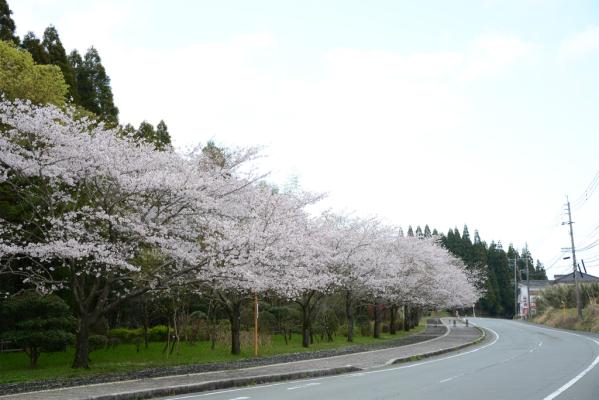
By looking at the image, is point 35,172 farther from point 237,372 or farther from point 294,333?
point 294,333

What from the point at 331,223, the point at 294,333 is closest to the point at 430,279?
the point at 294,333

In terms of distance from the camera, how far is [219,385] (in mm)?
13633

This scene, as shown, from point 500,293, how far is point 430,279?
64.5 metres

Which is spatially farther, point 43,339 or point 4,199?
point 4,199

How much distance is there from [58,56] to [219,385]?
22386mm

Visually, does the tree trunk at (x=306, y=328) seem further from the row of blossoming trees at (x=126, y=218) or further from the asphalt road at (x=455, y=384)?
the asphalt road at (x=455, y=384)

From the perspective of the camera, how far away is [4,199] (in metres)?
21.5

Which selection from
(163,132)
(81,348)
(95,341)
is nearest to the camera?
(81,348)

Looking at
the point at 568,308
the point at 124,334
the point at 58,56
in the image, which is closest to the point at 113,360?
the point at 124,334

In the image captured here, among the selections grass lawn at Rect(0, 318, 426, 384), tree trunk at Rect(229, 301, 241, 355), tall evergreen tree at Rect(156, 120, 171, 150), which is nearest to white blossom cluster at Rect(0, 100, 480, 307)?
tree trunk at Rect(229, 301, 241, 355)

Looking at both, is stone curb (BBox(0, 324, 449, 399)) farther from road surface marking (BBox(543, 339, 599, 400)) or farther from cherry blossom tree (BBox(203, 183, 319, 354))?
road surface marking (BBox(543, 339, 599, 400))

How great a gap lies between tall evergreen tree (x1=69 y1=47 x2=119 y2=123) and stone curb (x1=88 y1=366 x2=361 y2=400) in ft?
74.6

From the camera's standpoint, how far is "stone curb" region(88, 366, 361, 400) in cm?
1135

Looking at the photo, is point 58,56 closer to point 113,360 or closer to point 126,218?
point 113,360
